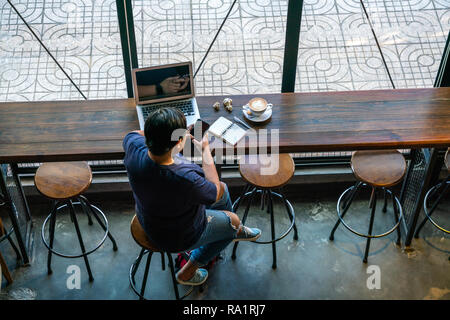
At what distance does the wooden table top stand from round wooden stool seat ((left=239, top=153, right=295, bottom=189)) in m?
0.33

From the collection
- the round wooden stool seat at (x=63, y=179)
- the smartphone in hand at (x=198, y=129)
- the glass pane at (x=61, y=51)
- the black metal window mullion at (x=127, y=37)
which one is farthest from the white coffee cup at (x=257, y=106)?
the round wooden stool seat at (x=63, y=179)

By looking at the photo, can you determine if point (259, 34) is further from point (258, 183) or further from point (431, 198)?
point (431, 198)

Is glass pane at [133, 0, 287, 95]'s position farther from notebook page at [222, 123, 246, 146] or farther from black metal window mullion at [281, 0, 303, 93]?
notebook page at [222, 123, 246, 146]

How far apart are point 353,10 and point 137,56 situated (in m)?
1.58

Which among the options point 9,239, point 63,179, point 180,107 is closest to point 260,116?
point 180,107

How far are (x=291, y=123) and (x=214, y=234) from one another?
85cm

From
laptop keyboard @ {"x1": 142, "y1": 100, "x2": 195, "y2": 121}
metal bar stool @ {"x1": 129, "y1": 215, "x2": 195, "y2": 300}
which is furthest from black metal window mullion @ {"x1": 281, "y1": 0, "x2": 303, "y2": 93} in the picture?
metal bar stool @ {"x1": 129, "y1": 215, "x2": 195, "y2": 300}

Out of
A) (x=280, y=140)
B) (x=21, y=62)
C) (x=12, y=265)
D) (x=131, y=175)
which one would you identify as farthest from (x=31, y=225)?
(x=280, y=140)

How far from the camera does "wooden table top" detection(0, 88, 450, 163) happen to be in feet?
10.5

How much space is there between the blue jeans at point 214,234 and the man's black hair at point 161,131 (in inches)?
31.2

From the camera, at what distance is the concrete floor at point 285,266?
152 inches

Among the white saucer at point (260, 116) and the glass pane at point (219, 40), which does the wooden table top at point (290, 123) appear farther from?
the glass pane at point (219, 40)

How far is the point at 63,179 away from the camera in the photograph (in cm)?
359

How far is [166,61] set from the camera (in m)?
3.83
